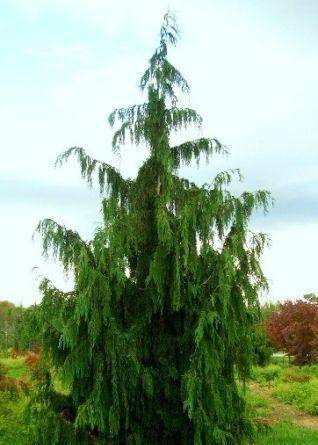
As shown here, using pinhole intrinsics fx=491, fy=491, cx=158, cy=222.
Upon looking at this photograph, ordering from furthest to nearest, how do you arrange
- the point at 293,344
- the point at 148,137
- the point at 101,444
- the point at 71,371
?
the point at 293,344, the point at 148,137, the point at 101,444, the point at 71,371

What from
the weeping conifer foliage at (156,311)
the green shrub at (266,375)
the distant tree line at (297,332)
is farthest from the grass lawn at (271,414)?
the distant tree line at (297,332)

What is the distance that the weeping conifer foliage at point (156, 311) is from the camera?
23.3 ft

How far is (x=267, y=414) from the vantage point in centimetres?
1491

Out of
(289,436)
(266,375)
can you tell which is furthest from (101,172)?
(266,375)

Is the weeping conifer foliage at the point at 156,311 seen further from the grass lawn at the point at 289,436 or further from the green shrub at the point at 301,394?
the green shrub at the point at 301,394

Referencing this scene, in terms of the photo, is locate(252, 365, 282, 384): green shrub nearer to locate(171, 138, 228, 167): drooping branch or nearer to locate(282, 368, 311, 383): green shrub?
locate(282, 368, 311, 383): green shrub

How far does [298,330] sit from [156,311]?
19492 mm

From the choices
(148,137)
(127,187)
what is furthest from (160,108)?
(127,187)

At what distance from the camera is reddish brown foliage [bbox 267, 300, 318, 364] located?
25.6m

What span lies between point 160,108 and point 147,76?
75 centimetres

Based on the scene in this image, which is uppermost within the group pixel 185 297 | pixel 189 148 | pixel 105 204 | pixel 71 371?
pixel 189 148

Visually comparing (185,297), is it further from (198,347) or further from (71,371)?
(71,371)

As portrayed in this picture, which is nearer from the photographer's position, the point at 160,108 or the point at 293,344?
the point at 160,108

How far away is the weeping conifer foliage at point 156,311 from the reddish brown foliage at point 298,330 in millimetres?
17717
